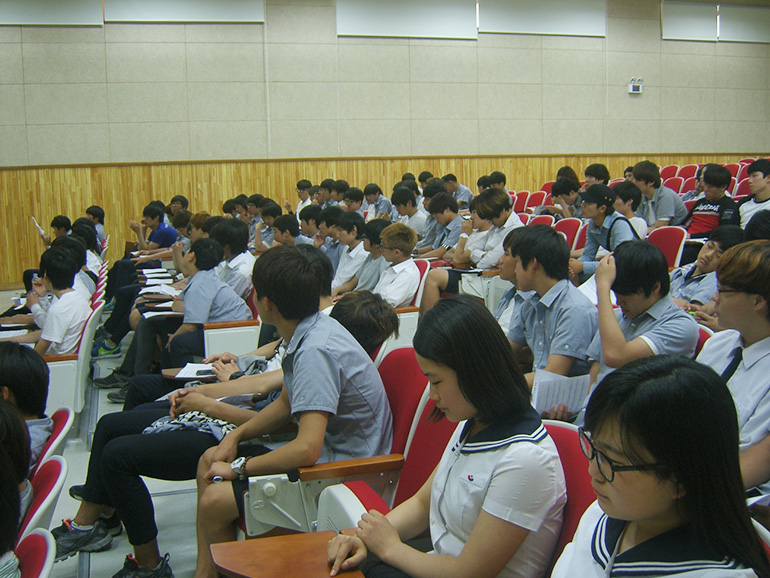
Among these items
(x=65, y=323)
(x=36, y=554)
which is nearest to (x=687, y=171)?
(x=65, y=323)

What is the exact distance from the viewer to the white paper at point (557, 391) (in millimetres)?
2154

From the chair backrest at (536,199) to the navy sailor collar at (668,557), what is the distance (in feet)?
29.1

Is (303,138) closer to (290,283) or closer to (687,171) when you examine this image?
(687,171)

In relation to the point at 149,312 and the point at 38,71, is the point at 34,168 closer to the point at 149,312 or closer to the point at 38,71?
the point at 38,71

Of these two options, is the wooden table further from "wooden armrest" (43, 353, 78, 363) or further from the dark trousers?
"wooden armrest" (43, 353, 78, 363)

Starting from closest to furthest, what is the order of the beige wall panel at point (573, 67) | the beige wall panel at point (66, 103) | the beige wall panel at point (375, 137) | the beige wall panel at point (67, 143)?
the beige wall panel at point (66, 103) < the beige wall panel at point (67, 143) < the beige wall panel at point (375, 137) < the beige wall panel at point (573, 67)

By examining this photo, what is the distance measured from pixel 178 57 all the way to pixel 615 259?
32.0 ft

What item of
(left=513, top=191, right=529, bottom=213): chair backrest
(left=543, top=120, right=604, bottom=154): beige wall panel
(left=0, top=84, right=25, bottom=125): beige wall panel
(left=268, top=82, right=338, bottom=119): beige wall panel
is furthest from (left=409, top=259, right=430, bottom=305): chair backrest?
(left=0, top=84, right=25, bottom=125): beige wall panel

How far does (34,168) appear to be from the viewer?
405 inches

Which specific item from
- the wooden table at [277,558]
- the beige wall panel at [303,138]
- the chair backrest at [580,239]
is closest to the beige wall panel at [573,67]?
the beige wall panel at [303,138]

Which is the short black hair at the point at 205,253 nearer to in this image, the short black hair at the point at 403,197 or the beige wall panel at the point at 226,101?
the short black hair at the point at 403,197

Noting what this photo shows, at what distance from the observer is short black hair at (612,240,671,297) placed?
7.56 feet

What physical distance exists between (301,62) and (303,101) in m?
0.62

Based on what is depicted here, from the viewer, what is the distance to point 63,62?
10156mm
